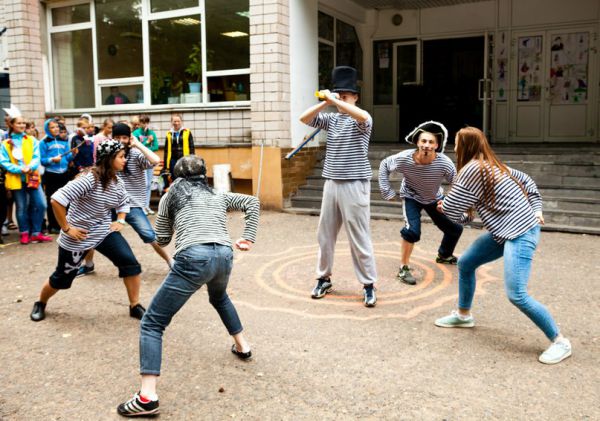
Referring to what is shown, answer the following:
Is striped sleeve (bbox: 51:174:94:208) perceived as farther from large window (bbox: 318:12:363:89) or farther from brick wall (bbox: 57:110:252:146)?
large window (bbox: 318:12:363:89)

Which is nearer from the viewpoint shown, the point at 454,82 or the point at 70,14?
the point at 70,14

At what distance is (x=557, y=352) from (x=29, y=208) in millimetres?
7579

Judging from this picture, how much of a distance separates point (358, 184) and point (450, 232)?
6.12 feet

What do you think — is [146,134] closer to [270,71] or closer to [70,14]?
[270,71]

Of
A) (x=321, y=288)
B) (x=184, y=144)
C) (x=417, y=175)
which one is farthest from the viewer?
(x=184, y=144)

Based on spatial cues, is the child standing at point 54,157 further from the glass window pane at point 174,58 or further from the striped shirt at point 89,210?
the striped shirt at point 89,210

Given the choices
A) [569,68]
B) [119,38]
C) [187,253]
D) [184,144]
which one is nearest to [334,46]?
[184,144]

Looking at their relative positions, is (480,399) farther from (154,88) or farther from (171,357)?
(154,88)

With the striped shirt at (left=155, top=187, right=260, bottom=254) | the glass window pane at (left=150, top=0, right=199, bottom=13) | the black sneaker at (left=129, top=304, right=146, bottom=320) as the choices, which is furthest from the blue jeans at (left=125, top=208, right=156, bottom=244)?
the glass window pane at (left=150, top=0, right=199, bottom=13)

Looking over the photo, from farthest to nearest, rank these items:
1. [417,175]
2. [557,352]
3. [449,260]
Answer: [449,260]
[417,175]
[557,352]

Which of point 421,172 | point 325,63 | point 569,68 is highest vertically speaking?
point 325,63

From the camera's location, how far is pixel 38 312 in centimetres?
512

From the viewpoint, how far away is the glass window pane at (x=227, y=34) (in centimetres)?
1130

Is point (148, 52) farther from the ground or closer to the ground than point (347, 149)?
farther from the ground
